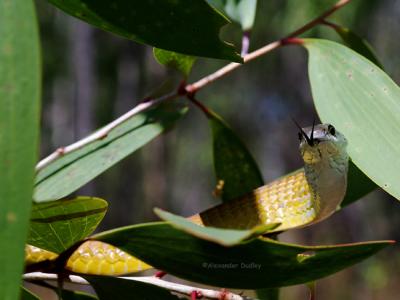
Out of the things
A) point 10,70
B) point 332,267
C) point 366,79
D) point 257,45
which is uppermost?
point 257,45

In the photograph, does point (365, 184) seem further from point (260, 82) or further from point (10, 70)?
point (260, 82)

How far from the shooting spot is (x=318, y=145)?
176cm

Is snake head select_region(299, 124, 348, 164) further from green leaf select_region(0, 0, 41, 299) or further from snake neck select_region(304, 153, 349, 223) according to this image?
green leaf select_region(0, 0, 41, 299)

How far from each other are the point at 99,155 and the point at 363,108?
0.64 metres

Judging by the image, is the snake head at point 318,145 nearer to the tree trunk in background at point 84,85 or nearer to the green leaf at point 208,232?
the green leaf at point 208,232

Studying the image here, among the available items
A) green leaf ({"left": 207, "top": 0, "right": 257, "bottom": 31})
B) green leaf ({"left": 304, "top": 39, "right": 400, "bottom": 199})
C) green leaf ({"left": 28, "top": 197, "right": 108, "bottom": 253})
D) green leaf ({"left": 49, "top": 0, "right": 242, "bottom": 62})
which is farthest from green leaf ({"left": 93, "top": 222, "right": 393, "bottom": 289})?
green leaf ({"left": 207, "top": 0, "right": 257, "bottom": 31})

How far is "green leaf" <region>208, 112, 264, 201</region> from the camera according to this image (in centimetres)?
198

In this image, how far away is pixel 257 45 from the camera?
9898mm

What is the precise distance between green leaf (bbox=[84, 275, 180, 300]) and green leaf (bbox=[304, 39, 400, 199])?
418 mm

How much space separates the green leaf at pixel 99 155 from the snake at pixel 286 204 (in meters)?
0.15

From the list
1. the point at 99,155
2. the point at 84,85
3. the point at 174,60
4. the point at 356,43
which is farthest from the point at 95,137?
the point at 84,85

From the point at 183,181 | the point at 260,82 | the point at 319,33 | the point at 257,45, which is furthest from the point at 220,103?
the point at 319,33

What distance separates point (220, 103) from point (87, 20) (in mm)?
15222

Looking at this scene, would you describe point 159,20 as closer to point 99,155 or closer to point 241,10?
point 99,155
